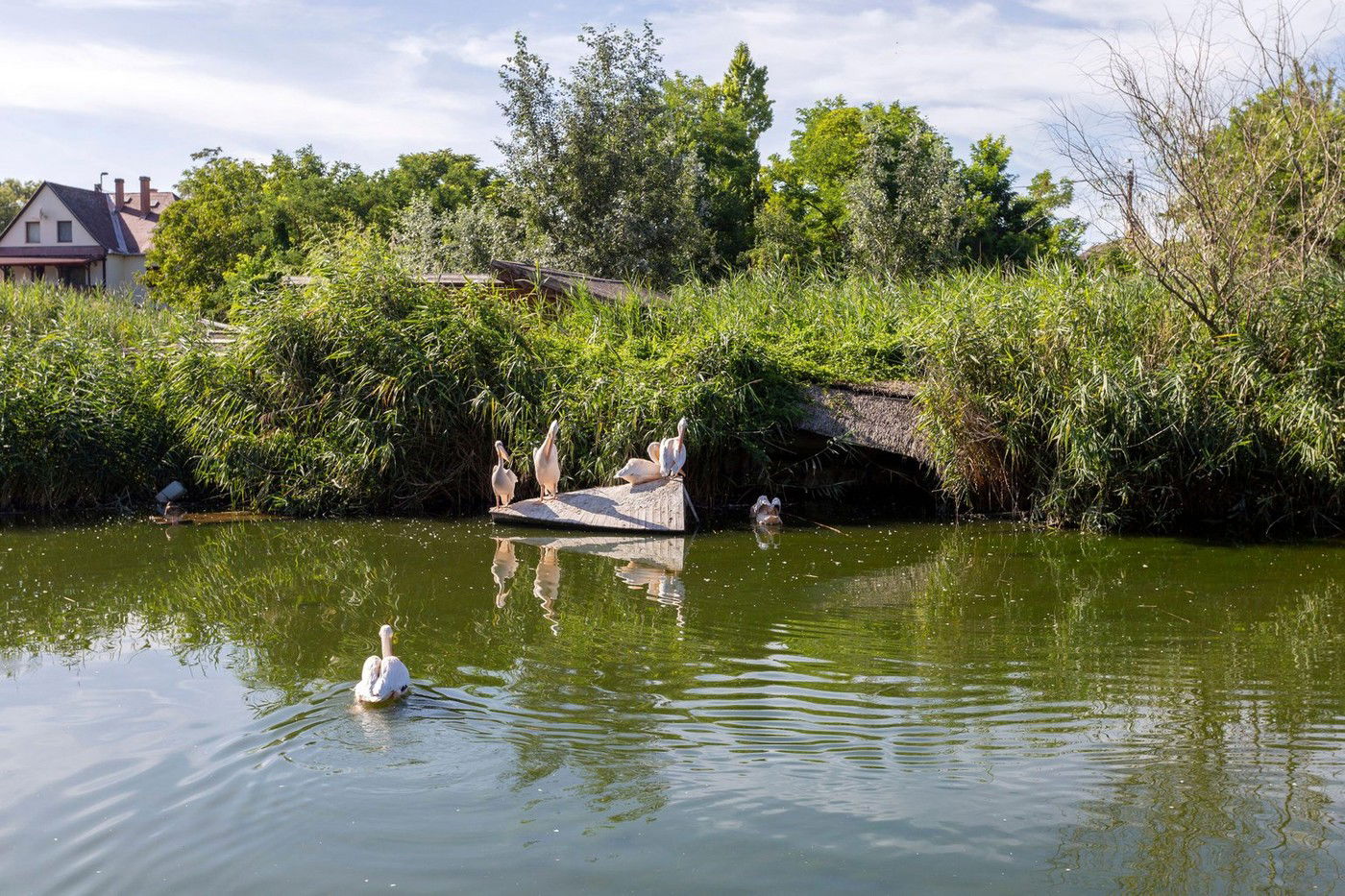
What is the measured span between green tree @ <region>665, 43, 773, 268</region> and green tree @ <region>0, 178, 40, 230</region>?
3729 cm

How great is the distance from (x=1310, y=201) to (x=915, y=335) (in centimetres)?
523

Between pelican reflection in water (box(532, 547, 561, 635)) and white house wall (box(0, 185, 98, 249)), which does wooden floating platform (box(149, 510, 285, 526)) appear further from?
white house wall (box(0, 185, 98, 249))

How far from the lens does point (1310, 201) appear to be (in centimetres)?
1453

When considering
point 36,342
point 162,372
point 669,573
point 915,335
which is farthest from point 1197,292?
point 36,342

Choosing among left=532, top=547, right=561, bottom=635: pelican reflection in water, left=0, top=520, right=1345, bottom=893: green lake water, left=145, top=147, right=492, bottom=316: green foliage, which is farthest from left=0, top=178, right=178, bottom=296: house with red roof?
left=0, top=520, right=1345, bottom=893: green lake water

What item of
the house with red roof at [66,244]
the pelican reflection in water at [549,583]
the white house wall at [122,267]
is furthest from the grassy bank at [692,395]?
the white house wall at [122,267]

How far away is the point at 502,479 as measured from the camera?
12.5 m

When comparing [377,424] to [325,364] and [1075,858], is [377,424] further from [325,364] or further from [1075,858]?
[1075,858]

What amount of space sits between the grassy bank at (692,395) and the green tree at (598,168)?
822 cm

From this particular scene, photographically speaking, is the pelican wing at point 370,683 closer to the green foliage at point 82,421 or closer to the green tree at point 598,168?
the green foliage at point 82,421

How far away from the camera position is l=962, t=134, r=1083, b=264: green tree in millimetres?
32750

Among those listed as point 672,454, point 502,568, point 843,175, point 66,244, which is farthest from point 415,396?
point 66,244

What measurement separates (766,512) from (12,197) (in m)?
70.3

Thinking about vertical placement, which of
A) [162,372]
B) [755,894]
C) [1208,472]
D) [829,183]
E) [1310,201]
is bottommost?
[755,894]
